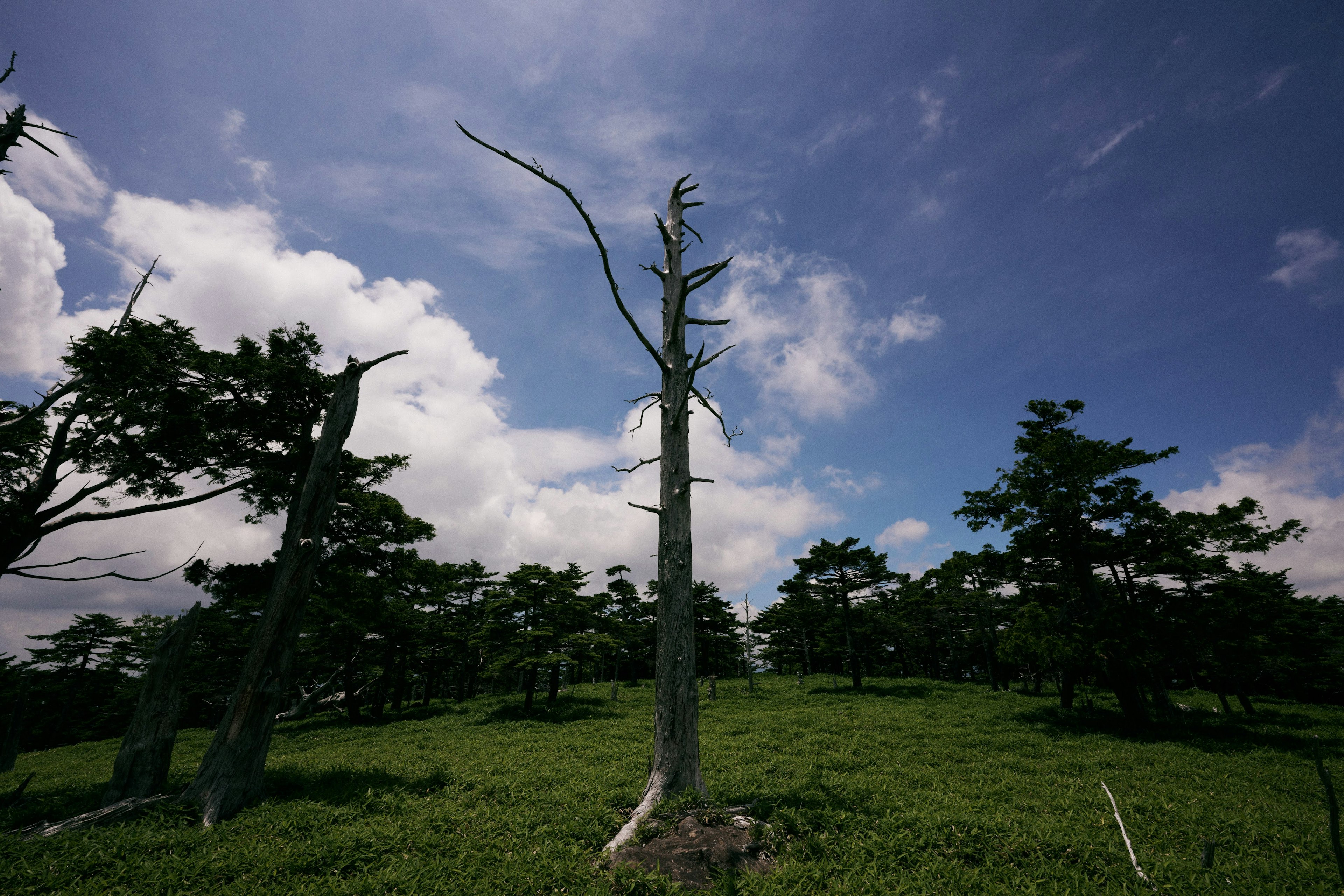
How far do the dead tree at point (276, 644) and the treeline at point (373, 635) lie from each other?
1.76 feet

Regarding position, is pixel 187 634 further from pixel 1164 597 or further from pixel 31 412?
pixel 1164 597

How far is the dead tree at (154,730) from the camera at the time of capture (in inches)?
304

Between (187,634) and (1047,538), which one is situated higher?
(1047,538)

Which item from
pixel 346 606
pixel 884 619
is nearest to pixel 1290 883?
pixel 346 606

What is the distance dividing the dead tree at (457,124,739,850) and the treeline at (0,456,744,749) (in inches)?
146

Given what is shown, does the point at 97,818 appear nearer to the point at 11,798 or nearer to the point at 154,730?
the point at 154,730

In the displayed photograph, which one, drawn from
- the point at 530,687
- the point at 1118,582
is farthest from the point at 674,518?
the point at 1118,582

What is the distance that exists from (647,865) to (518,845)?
1874 millimetres

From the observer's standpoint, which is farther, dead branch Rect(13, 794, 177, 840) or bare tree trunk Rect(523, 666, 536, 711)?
bare tree trunk Rect(523, 666, 536, 711)

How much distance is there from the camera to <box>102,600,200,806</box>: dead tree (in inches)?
304

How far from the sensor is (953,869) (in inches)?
217

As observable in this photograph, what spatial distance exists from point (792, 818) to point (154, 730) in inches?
390

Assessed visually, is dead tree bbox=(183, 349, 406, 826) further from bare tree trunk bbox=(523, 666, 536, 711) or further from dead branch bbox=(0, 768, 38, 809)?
bare tree trunk bbox=(523, 666, 536, 711)

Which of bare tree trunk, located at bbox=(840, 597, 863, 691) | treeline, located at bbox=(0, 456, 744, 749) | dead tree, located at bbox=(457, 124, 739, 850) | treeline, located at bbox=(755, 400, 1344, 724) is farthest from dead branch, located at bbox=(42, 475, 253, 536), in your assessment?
bare tree trunk, located at bbox=(840, 597, 863, 691)
